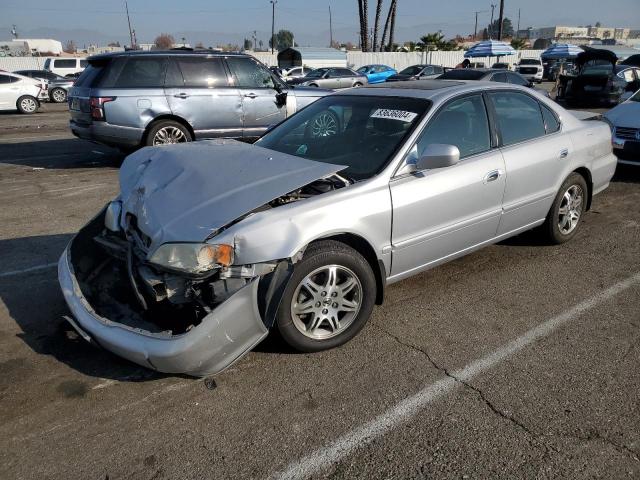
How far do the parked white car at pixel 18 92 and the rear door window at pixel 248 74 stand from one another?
12.9 meters

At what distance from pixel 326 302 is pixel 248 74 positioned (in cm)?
704

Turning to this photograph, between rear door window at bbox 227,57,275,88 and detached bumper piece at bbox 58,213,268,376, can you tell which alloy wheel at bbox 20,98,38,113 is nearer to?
rear door window at bbox 227,57,275,88

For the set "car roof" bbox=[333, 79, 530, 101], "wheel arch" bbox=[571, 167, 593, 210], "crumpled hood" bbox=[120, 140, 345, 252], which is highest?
"car roof" bbox=[333, 79, 530, 101]

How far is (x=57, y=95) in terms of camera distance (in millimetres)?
23203

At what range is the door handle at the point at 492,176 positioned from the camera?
13.1 ft

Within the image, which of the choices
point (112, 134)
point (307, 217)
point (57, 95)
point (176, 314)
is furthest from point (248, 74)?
point (57, 95)

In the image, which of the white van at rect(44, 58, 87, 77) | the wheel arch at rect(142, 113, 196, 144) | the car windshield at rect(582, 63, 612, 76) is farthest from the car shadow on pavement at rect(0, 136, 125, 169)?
the white van at rect(44, 58, 87, 77)

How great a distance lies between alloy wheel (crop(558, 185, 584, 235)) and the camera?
4.94 m

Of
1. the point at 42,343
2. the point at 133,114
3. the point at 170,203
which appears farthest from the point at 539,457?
the point at 133,114

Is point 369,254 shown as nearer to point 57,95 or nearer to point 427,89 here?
point 427,89

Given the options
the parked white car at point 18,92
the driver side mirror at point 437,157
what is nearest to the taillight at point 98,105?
the driver side mirror at point 437,157

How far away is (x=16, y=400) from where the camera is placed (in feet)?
9.22

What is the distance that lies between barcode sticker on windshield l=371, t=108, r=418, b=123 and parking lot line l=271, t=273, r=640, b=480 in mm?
1718

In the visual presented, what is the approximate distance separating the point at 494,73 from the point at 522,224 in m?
10.00
